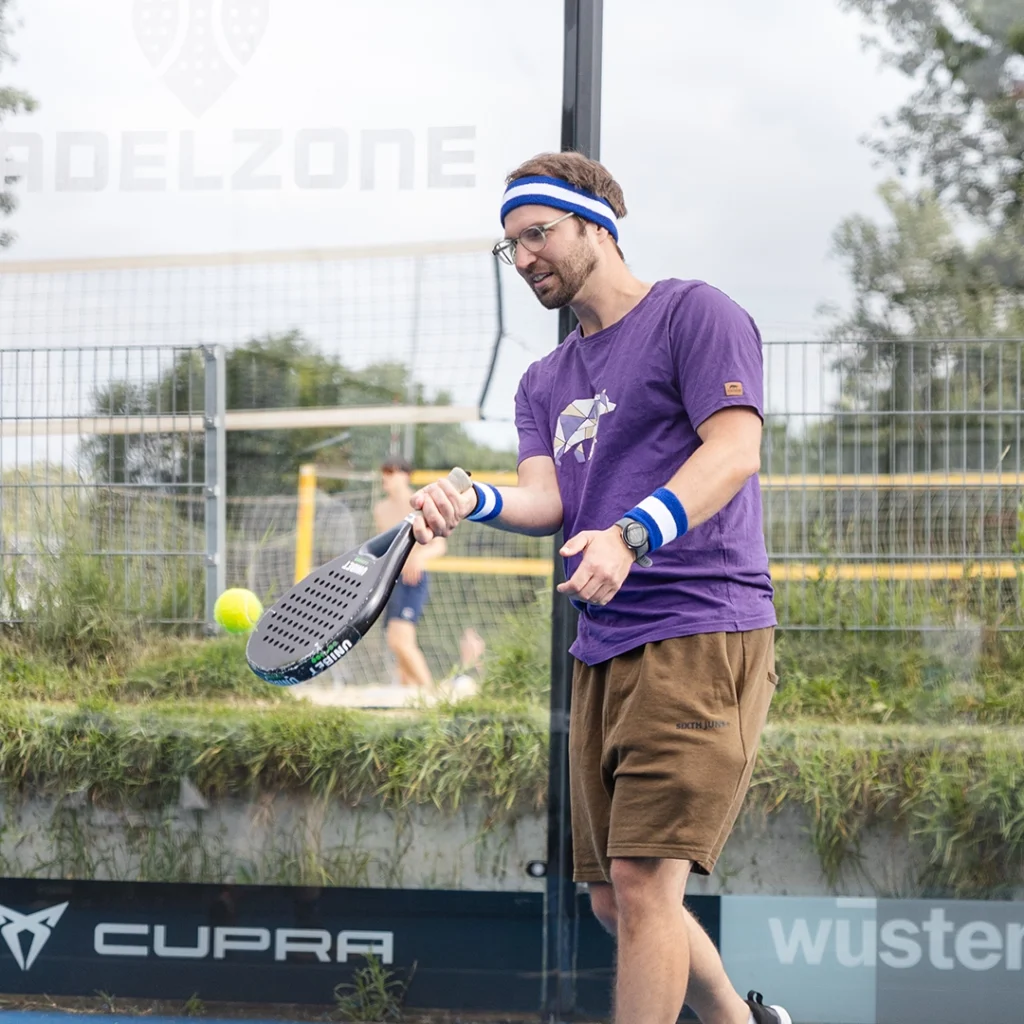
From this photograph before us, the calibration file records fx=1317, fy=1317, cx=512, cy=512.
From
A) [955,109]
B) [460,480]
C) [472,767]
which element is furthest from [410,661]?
[955,109]

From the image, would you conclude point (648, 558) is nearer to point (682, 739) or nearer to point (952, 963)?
point (682, 739)

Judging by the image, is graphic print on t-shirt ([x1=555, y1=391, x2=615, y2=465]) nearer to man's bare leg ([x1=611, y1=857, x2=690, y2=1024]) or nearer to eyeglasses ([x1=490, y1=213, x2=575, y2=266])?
eyeglasses ([x1=490, y1=213, x2=575, y2=266])

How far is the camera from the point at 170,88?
11.9 ft

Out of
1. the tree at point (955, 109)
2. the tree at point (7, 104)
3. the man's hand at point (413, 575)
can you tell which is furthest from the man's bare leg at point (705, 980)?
the tree at point (7, 104)

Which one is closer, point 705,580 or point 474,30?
point 705,580

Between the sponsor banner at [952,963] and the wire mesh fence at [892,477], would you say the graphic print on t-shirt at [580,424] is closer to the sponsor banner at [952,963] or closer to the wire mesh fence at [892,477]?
the wire mesh fence at [892,477]

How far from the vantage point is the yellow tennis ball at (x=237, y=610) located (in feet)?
12.0

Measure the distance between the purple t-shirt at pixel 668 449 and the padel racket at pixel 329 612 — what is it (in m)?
0.29

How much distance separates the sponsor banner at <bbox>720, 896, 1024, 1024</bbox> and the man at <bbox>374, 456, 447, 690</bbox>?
1.03 m

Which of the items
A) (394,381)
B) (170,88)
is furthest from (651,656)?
(170,88)

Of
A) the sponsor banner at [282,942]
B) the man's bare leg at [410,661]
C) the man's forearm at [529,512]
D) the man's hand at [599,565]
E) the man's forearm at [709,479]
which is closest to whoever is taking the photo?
the man's hand at [599,565]

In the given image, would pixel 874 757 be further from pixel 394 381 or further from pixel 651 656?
pixel 394 381

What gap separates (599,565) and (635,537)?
104 millimetres

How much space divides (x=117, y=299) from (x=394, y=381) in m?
0.82
